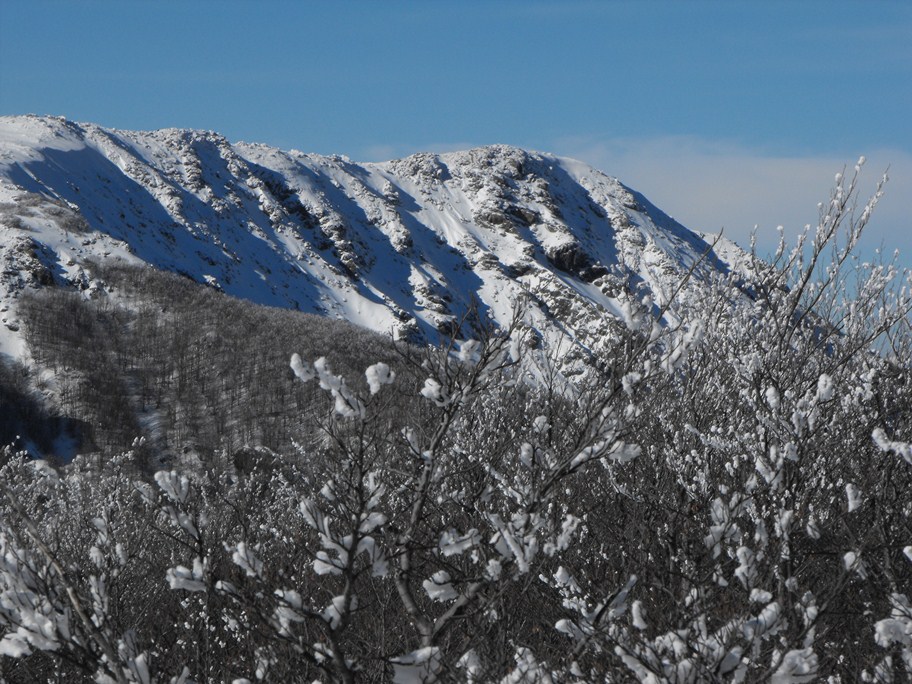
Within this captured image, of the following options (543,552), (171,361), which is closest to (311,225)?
(171,361)

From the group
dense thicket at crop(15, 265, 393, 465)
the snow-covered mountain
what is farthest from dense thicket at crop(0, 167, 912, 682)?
the snow-covered mountain

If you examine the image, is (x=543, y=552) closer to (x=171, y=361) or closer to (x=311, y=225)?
(x=171, y=361)

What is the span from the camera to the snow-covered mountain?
93312 mm

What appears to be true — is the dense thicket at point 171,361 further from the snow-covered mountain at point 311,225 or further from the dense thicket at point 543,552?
the dense thicket at point 543,552

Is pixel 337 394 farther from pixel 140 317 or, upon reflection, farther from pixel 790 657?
pixel 140 317

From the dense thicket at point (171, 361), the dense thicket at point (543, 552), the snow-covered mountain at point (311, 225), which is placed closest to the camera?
the dense thicket at point (543, 552)

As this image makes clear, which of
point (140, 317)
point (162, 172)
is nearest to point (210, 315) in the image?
point (140, 317)

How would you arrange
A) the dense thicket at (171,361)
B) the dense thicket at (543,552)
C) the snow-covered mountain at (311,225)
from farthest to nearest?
the snow-covered mountain at (311,225), the dense thicket at (171,361), the dense thicket at (543,552)

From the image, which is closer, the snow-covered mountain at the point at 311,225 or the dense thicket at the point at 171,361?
the dense thicket at the point at 171,361

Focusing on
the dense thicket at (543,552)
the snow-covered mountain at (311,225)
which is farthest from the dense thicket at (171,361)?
the dense thicket at (543,552)

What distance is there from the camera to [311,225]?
15375 centimetres

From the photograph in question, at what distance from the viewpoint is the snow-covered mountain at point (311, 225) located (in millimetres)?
93312


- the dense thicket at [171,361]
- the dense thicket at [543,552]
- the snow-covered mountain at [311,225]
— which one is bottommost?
the dense thicket at [171,361]

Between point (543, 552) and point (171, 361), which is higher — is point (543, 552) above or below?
above
